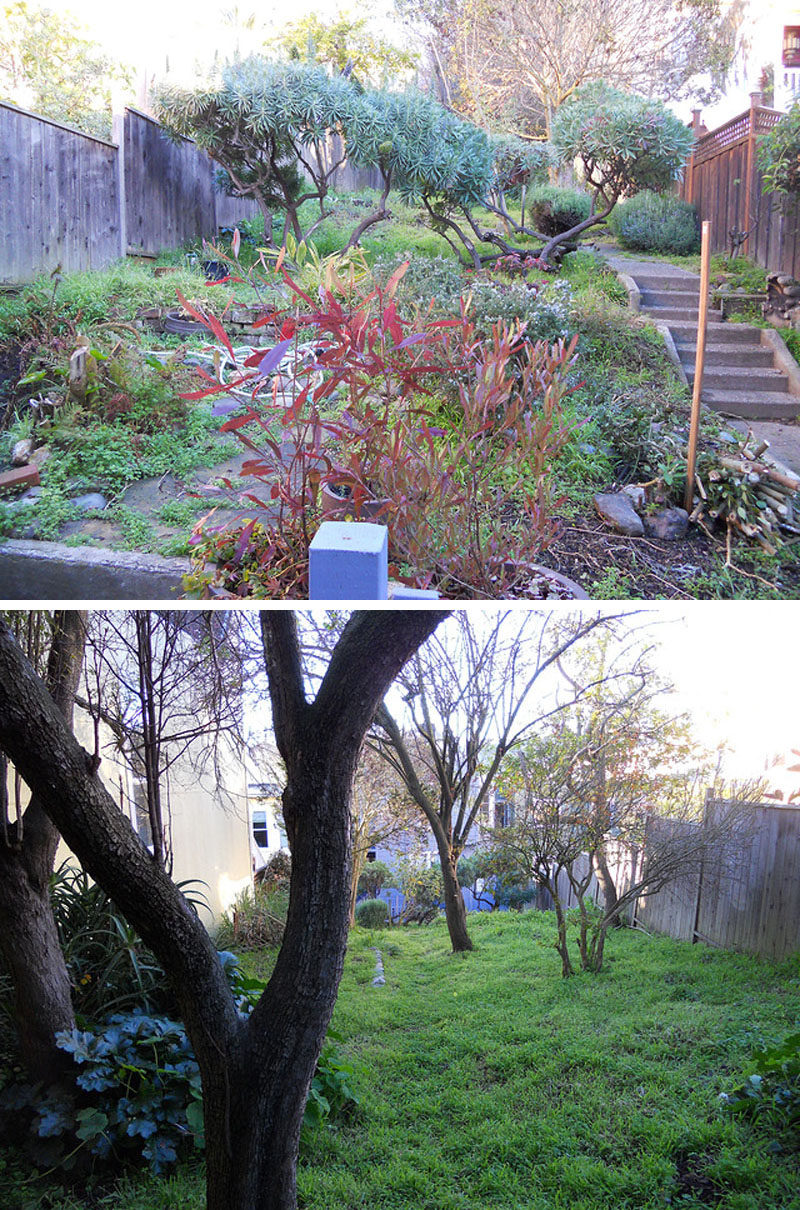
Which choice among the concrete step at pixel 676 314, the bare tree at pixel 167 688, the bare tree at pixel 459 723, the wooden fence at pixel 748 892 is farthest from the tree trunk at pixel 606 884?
the concrete step at pixel 676 314

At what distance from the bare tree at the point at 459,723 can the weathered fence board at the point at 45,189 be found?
1.31 m

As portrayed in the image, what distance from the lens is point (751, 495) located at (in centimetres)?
158

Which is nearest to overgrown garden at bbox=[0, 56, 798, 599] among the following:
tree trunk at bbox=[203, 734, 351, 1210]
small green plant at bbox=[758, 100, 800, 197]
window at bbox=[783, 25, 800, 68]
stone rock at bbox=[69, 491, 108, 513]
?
stone rock at bbox=[69, 491, 108, 513]

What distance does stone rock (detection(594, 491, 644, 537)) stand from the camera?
5.29 ft

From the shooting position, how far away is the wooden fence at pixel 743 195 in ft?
5.01

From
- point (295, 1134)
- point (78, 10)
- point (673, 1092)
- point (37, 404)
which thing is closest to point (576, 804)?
point (673, 1092)

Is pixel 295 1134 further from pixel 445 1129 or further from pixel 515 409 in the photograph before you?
pixel 515 409

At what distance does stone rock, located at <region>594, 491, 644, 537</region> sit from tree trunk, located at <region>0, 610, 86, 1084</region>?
152 centimetres

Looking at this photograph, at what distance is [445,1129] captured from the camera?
230cm

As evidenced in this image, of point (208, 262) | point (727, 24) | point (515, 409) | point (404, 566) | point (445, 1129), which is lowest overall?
point (445, 1129)

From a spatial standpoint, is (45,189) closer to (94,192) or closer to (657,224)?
(94,192)

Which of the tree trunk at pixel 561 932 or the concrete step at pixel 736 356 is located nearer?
the concrete step at pixel 736 356

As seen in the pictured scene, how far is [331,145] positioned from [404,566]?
2.36 ft

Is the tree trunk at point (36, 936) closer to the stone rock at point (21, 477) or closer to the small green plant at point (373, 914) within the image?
the small green plant at point (373, 914)
